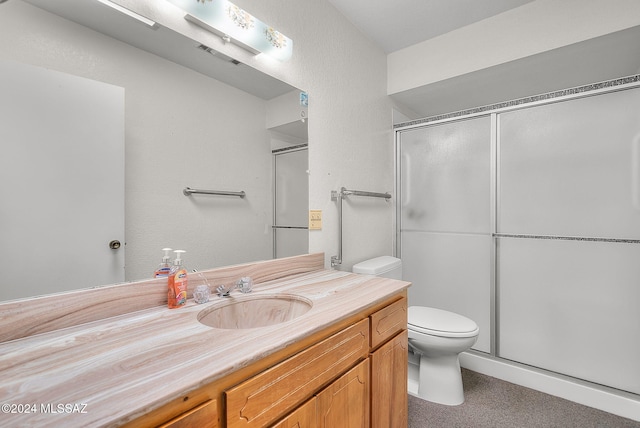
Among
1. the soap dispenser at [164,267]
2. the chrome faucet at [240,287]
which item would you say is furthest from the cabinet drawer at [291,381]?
the soap dispenser at [164,267]

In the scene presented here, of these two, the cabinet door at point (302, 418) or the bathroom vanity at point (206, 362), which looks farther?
the cabinet door at point (302, 418)

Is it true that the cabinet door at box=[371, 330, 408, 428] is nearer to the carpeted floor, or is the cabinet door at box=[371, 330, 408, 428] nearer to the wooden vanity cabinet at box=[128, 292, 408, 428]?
the wooden vanity cabinet at box=[128, 292, 408, 428]

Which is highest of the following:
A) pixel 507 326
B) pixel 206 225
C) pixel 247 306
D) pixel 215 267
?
pixel 206 225

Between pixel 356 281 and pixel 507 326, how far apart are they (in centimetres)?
133

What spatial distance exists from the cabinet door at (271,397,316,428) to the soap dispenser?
0.65 m

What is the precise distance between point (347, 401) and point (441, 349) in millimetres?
911

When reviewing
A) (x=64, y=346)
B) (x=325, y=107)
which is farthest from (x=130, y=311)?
(x=325, y=107)

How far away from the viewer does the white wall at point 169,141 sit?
0.86 metres

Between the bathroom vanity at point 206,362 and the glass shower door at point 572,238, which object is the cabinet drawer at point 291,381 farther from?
the glass shower door at point 572,238

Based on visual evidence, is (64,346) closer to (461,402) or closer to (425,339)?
(425,339)

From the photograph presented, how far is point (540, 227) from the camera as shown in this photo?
73.7 inches

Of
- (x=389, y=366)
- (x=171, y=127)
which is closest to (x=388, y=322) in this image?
(x=389, y=366)

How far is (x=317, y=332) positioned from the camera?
0.86m

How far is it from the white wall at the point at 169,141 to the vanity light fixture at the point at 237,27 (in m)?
0.22
